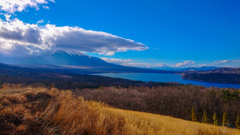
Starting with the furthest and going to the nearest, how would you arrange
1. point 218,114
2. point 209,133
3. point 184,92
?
point 184,92 < point 218,114 < point 209,133

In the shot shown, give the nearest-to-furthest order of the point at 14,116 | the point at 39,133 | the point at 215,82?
the point at 39,133
the point at 14,116
the point at 215,82

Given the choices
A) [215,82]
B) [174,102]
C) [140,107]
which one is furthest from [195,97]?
[215,82]

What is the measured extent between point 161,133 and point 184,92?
1932 inches

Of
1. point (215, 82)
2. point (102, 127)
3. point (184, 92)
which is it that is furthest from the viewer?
point (215, 82)

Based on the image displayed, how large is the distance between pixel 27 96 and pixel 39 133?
2.91 m

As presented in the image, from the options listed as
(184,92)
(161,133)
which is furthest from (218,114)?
(161,133)

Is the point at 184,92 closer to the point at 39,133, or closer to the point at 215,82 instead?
the point at 39,133

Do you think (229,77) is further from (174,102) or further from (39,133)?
(39,133)

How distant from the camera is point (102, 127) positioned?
4395 mm

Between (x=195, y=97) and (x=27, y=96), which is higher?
(x=27, y=96)

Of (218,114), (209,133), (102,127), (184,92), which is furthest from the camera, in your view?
(184,92)

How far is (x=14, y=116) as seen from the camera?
12.8 ft

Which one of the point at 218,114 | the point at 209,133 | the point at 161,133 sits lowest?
the point at 218,114

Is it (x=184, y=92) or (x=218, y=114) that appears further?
(x=184, y=92)
